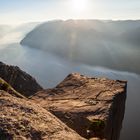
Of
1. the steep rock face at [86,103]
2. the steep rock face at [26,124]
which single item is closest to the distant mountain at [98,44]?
the steep rock face at [86,103]

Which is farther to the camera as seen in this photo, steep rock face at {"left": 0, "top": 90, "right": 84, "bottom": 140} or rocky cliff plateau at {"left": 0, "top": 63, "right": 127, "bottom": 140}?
rocky cliff plateau at {"left": 0, "top": 63, "right": 127, "bottom": 140}

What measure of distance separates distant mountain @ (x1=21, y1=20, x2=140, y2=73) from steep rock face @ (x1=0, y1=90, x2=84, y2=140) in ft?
248

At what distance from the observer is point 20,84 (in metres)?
18.2

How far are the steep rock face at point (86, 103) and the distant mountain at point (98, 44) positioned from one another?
7011cm

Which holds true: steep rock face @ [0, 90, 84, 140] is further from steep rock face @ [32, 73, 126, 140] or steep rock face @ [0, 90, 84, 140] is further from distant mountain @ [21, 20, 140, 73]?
distant mountain @ [21, 20, 140, 73]

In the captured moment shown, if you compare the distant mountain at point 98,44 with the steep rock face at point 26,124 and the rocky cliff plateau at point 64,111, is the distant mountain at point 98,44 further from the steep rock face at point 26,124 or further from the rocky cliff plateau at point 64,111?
the steep rock face at point 26,124

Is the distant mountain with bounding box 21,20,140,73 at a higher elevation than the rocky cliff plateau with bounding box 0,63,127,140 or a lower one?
higher

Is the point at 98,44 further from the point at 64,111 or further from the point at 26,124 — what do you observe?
the point at 26,124

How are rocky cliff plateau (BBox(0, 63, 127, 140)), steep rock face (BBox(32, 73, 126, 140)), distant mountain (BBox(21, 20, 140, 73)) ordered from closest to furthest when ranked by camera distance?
rocky cliff plateau (BBox(0, 63, 127, 140)) < steep rock face (BBox(32, 73, 126, 140)) < distant mountain (BBox(21, 20, 140, 73))

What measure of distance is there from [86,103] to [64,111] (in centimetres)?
106

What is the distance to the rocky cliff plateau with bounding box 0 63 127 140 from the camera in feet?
15.6

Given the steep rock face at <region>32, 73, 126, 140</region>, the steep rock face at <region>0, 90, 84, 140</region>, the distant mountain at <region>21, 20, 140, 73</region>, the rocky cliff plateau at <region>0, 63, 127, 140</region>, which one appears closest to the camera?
the steep rock face at <region>0, 90, 84, 140</region>

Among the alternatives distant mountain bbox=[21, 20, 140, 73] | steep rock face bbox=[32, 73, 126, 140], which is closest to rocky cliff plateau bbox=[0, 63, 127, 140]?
steep rock face bbox=[32, 73, 126, 140]

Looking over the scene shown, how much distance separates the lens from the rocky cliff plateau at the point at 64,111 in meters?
A: 4.74
